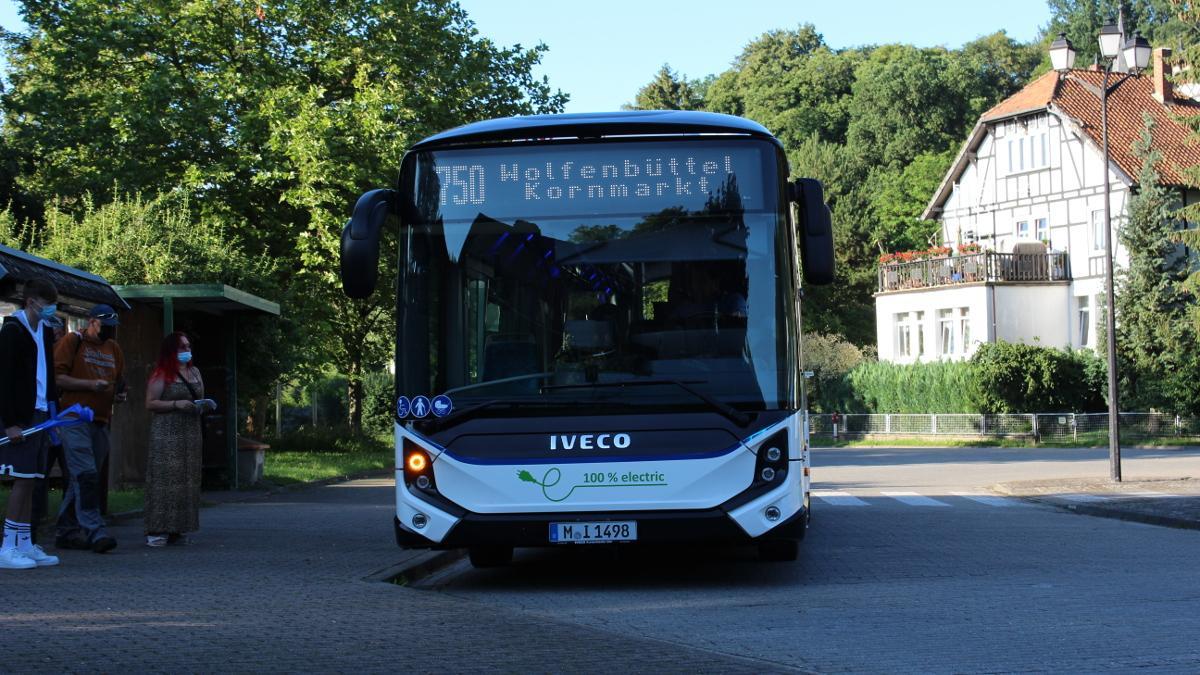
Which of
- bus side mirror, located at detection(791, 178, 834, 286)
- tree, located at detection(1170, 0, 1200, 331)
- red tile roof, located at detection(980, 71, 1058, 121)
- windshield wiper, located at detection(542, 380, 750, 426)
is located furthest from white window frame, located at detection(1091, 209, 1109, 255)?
windshield wiper, located at detection(542, 380, 750, 426)

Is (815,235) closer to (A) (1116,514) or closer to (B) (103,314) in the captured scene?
(B) (103,314)

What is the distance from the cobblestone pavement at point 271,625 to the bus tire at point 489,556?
2.16ft

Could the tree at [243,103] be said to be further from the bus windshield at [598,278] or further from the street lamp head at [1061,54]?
the bus windshield at [598,278]

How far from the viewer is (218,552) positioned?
480 inches

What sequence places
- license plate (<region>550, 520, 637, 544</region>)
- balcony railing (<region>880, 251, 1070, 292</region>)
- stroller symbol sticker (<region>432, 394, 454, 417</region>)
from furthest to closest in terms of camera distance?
1. balcony railing (<region>880, 251, 1070, 292</region>)
2. stroller symbol sticker (<region>432, 394, 454, 417</region>)
3. license plate (<region>550, 520, 637, 544</region>)

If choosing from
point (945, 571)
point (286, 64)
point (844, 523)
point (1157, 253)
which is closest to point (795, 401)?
point (945, 571)

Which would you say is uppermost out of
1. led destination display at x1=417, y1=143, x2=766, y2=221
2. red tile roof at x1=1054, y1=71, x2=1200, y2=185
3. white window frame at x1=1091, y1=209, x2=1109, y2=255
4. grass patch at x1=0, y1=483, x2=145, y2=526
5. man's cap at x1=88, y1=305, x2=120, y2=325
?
red tile roof at x1=1054, y1=71, x2=1200, y2=185

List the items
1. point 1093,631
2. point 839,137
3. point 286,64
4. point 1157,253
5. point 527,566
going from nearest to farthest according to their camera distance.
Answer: point 1093,631 < point 527,566 < point 286,64 < point 1157,253 < point 839,137

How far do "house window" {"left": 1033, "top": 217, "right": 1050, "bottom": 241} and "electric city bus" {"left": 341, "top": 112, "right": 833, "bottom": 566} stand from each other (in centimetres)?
4830

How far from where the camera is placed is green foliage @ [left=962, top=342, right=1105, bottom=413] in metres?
48.6

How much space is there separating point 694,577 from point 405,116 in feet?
73.0

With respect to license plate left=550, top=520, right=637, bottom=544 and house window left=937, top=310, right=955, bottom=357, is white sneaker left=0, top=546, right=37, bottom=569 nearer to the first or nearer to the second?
license plate left=550, top=520, right=637, bottom=544

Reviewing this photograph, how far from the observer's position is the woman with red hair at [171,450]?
488 inches

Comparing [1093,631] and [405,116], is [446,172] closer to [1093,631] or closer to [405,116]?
[1093,631]
